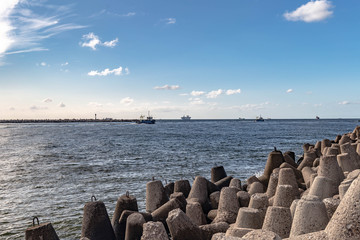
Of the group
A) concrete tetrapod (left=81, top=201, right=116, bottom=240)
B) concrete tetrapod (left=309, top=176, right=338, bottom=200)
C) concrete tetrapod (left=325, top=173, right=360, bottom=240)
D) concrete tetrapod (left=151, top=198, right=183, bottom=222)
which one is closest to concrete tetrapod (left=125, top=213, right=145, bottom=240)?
concrete tetrapod (left=81, top=201, right=116, bottom=240)

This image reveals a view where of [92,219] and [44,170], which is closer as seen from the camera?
[92,219]

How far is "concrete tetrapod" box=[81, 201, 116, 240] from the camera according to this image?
4.93 metres

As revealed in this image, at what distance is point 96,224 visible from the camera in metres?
4.95

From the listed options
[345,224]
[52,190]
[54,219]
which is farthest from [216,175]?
[345,224]

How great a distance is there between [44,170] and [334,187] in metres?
14.5

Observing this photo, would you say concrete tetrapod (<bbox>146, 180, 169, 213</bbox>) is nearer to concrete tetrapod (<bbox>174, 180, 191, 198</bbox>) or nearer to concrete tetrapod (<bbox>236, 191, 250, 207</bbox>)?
concrete tetrapod (<bbox>174, 180, 191, 198</bbox>)

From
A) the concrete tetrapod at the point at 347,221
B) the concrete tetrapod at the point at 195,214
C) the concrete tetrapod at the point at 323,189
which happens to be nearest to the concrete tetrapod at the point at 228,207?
the concrete tetrapod at the point at 195,214

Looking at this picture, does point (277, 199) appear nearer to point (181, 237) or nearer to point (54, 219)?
point (181, 237)

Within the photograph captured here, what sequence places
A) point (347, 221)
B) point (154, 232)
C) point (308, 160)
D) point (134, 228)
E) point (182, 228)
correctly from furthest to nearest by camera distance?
point (308, 160)
point (134, 228)
point (182, 228)
point (154, 232)
point (347, 221)

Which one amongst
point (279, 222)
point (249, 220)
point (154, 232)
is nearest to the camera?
point (154, 232)

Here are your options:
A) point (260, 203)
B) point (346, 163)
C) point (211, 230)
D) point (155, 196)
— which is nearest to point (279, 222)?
point (211, 230)

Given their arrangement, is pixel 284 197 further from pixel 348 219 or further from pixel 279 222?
pixel 348 219

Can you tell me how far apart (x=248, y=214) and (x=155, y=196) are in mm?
2670

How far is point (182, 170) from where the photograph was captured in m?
15.0
